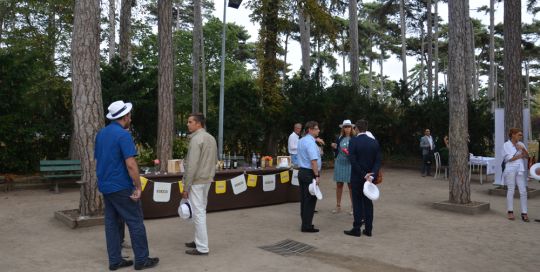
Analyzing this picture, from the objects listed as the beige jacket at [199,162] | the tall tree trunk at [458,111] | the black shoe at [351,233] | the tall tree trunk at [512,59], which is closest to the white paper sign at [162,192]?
the beige jacket at [199,162]

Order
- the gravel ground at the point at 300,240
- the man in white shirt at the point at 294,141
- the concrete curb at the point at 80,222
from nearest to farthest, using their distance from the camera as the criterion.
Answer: the gravel ground at the point at 300,240
the concrete curb at the point at 80,222
the man in white shirt at the point at 294,141

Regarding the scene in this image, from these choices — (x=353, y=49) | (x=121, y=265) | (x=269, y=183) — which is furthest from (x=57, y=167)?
(x=353, y=49)

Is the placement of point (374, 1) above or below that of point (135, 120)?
above

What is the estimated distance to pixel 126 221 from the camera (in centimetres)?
463

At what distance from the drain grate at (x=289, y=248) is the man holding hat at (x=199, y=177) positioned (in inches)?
38.6

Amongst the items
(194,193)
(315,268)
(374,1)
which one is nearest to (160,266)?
(194,193)

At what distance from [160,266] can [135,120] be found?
9805 millimetres

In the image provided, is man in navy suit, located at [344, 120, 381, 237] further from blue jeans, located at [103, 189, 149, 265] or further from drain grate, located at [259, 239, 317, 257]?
blue jeans, located at [103, 189, 149, 265]

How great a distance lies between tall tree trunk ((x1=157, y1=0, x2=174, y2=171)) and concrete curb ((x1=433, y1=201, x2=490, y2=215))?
6.93 metres

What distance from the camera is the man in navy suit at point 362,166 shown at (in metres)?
6.36

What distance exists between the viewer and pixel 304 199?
6758 millimetres

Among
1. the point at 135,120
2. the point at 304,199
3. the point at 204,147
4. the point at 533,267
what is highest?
the point at 135,120

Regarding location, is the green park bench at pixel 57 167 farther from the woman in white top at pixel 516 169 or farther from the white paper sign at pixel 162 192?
the woman in white top at pixel 516 169

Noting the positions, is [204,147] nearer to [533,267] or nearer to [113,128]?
[113,128]
